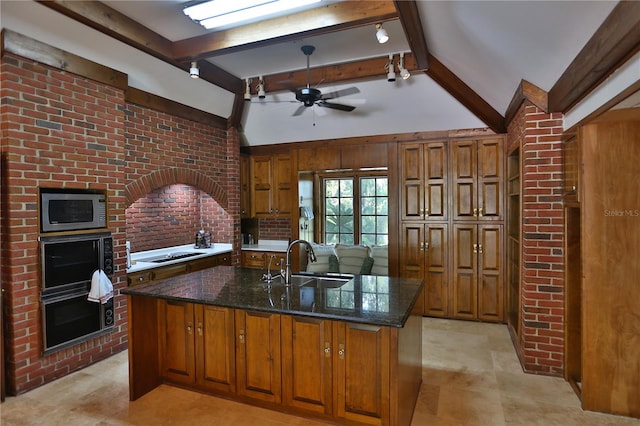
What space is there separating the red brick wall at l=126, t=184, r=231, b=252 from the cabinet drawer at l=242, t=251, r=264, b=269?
393 mm

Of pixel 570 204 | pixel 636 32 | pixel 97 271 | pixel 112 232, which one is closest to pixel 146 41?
pixel 112 232

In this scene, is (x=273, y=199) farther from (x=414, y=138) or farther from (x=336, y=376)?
(x=336, y=376)

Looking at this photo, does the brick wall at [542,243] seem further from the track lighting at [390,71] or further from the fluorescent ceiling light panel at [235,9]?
the fluorescent ceiling light panel at [235,9]

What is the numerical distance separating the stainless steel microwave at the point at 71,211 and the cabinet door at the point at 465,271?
4.13 m

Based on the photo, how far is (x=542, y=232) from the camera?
10.6ft

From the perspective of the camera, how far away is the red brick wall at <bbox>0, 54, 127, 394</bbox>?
9.50 ft

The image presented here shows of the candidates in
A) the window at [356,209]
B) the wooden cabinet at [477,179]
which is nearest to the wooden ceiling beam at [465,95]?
the wooden cabinet at [477,179]

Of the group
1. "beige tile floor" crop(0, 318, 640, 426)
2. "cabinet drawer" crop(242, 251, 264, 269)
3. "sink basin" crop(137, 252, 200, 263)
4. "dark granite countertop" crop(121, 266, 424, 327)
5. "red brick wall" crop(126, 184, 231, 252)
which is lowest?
"beige tile floor" crop(0, 318, 640, 426)

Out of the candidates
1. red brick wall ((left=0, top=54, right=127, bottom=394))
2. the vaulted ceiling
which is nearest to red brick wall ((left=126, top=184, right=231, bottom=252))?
red brick wall ((left=0, top=54, right=127, bottom=394))

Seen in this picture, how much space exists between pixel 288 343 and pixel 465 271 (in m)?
3.11

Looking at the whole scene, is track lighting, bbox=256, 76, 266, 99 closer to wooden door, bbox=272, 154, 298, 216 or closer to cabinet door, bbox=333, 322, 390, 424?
wooden door, bbox=272, 154, 298, 216

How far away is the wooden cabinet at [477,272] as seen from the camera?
4.64 meters

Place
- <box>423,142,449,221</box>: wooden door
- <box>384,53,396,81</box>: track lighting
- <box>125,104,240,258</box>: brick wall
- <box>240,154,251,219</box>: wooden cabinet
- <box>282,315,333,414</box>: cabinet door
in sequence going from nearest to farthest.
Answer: <box>282,315,333,414</box>: cabinet door → <box>384,53,396,81</box>: track lighting → <box>125,104,240,258</box>: brick wall → <box>423,142,449,221</box>: wooden door → <box>240,154,251,219</box>: wooden cabinet

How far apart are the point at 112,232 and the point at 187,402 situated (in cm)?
187
